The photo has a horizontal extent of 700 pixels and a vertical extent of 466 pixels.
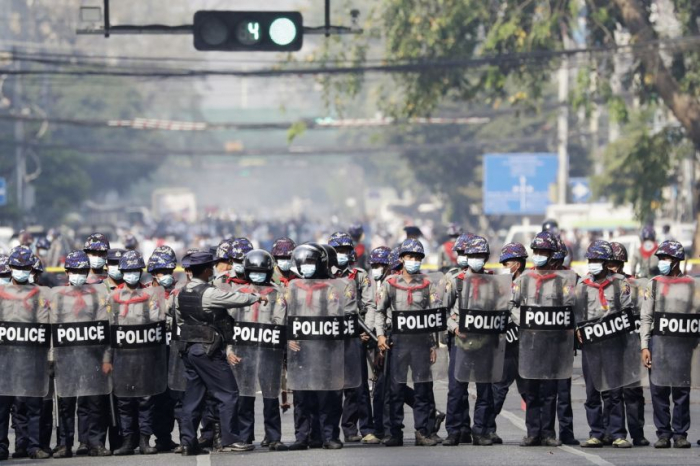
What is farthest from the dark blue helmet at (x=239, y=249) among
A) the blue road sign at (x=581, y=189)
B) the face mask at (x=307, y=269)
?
the blue road sign at (x=581, y=189)

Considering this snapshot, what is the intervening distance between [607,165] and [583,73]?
18.7 meters

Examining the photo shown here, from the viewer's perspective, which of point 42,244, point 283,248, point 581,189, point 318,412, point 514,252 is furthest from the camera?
point 581,189

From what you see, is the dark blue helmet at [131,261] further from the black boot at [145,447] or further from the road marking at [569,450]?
the road marking at [569,450]

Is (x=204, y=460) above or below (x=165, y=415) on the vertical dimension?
below

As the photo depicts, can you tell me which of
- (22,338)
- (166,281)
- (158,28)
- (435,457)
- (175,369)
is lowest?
(435,457)

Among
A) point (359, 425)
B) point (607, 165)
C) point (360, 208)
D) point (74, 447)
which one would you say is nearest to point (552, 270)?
point (359, 425)

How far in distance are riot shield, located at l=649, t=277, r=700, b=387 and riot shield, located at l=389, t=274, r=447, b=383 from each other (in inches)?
72.7

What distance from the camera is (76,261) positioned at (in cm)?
1413

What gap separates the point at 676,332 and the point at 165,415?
449 cm

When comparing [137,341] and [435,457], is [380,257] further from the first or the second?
[435,457]

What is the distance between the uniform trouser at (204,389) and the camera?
13.8 meters

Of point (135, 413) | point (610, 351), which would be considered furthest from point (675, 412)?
point (135, 413)

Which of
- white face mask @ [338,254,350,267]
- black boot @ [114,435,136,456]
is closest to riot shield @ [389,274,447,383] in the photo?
white face mask @ [338,254,350,267]

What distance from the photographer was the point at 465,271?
15219 mm
